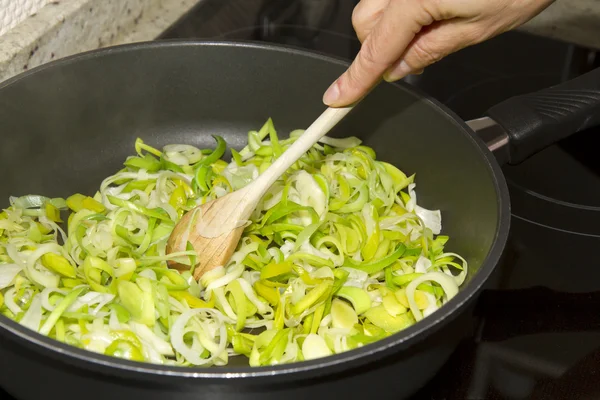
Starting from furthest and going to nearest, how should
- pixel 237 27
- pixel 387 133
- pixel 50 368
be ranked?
pixel 237 27, pixel 387 133, pixel 50 368

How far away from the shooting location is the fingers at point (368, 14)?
1.20m

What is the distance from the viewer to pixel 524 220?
136cm

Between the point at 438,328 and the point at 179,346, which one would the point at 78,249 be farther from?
the point at 438,328

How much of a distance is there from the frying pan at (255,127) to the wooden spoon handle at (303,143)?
19 cm

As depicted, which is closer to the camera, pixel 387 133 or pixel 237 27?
pixel 387 133

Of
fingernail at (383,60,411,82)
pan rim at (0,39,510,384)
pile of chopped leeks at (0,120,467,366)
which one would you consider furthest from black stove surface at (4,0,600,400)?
fingernail at (383,60,411,82)

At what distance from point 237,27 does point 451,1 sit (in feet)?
2.83

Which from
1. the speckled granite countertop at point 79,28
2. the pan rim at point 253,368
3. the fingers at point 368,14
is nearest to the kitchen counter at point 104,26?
the speckled granite countertop at point 79,28

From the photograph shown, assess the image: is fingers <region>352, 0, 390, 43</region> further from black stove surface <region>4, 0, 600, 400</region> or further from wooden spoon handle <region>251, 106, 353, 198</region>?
black stove surface <region>4, 0, 600, 400</region>

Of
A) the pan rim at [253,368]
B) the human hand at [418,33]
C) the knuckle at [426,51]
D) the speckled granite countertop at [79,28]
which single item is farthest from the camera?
the speckled granite countertop at [79,28]

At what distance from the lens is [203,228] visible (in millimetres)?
1208

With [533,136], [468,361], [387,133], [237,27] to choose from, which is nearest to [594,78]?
[533,136]

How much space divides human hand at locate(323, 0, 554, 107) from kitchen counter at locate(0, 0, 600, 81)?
0.62m

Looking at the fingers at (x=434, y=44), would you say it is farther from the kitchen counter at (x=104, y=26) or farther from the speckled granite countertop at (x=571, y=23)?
the speckled granite countertop at (x=571, y=23)
